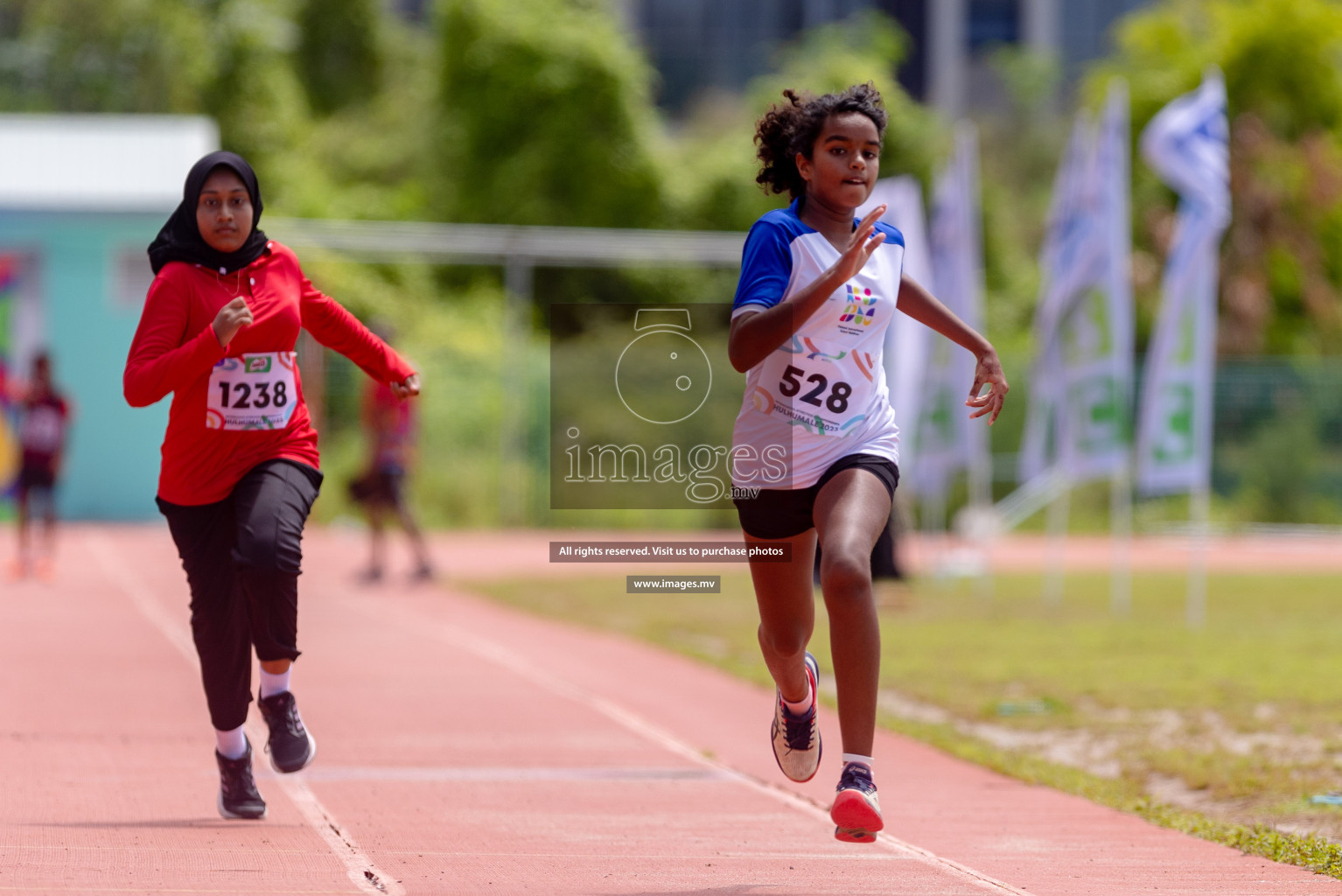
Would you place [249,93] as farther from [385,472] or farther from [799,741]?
[799,741]

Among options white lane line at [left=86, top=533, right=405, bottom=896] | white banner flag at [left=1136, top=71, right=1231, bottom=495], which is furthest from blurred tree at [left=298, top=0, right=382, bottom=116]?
white lane line at [left=86, top=533, right=405, bottom=896]

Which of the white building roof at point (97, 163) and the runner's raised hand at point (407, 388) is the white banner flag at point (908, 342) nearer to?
the white building roof at point (97, 163)

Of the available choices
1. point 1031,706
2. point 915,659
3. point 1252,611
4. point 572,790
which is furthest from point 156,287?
point 1252,611

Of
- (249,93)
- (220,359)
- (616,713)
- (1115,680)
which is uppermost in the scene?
(249,93)

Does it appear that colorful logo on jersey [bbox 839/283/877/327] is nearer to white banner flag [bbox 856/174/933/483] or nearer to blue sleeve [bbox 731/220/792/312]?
blue sleeve [bbox 731/220/792/312]

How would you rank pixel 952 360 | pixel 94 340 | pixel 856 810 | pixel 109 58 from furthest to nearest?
1. pixel 109 58
2. pixel 94 340
3. pixel 952 360
4. pixel 856 810

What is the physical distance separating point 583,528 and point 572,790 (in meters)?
17.4

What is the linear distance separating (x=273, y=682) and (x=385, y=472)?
1025 centimetres

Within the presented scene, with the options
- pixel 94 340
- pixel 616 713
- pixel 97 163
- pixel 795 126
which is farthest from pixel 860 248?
pixel 97 163

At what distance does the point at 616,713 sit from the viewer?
8969 mm

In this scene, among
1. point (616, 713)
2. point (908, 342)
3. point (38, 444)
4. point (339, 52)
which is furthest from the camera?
point (339, 52)

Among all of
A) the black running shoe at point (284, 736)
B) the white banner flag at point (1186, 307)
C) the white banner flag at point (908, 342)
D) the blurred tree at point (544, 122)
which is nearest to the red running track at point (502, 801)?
the black running shoe at point (284, 736)

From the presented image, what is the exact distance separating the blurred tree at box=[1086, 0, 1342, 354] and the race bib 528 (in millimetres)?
30458

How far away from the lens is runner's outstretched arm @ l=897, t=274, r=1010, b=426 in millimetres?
5348
